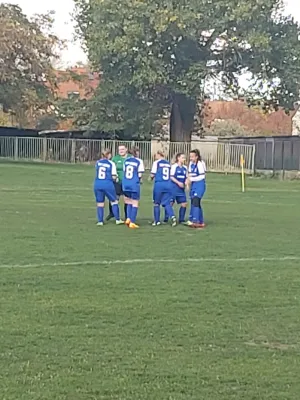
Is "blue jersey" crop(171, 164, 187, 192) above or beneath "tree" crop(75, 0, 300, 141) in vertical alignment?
beneath

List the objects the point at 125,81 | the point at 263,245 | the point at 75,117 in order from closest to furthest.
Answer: the point at 263,245, the point at 125,81, the point at 75,117

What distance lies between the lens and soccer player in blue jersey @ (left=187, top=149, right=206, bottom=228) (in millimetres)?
19312

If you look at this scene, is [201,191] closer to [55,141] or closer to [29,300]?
[29,300]

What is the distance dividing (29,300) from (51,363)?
2735mm

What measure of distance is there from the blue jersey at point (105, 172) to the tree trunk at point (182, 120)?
3651cm

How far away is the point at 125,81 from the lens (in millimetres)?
53062

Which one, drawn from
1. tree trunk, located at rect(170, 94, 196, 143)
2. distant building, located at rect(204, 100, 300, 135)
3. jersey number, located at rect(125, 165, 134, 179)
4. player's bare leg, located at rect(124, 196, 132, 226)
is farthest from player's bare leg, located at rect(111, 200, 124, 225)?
distant building, located at rect(204, 100, 300, 135)

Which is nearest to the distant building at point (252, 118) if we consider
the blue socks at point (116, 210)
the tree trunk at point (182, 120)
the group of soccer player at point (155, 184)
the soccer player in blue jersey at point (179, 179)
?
the tree trunk at point (182, 120)

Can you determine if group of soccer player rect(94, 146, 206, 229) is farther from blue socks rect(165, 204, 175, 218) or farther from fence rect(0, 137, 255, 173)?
fence rect(0, 137, 255, 173)

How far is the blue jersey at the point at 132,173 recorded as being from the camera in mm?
18703

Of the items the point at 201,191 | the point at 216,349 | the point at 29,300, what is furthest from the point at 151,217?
the point at 216,349

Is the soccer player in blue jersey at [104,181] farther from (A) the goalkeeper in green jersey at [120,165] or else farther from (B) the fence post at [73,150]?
(B) the fence post at [73,150]

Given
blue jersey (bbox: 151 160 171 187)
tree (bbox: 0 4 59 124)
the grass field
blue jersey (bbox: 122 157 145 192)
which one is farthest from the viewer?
tree (bbox: 0 4 59 124)

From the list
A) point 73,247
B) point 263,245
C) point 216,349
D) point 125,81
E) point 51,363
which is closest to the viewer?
point 51,363
